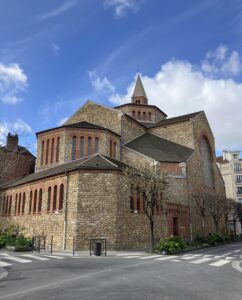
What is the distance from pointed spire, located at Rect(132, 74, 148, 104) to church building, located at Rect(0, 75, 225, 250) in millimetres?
4486

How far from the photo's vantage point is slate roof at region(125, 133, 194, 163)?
31.6m

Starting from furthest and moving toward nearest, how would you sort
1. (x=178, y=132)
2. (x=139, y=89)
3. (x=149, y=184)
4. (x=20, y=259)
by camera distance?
(x=139, y=89)
(x=178, y=132)
(x=149, y=184)
(x=20, y=259)

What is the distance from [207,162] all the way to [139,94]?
20.2 meters

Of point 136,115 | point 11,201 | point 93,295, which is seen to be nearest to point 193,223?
point 11,201

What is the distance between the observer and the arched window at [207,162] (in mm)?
39197

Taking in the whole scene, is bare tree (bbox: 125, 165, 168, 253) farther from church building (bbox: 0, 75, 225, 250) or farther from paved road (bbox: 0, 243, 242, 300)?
paved road (bbox: 0, 243, 242, 300)

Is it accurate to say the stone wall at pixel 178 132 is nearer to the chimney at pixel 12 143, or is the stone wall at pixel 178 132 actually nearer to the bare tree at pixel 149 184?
the bare tree at pixel 149 184

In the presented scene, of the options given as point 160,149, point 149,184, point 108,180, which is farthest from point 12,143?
point 149,184

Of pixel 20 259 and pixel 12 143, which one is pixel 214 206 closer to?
pixel 20 259

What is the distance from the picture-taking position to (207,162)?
135 ft

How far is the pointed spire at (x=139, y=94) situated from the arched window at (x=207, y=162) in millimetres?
16177

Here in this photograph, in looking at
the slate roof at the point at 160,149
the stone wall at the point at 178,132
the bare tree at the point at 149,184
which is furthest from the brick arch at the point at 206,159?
the bare tree at the point at 149,184

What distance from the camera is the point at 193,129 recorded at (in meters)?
36.9

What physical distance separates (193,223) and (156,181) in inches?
563
